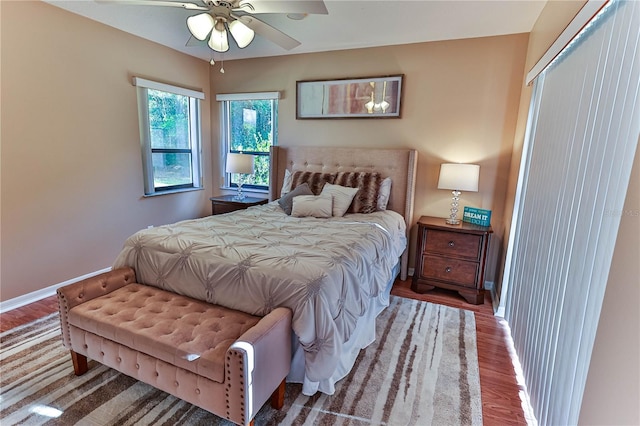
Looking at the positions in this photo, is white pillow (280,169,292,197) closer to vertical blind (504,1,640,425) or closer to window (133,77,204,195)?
window (133,77,204,195)

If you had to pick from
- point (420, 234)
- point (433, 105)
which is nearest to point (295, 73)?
point (433, 105)

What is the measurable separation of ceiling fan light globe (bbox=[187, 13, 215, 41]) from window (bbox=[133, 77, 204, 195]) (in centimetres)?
171

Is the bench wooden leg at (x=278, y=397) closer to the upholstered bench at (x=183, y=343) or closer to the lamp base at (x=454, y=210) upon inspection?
the upholstered bench at (x=183, y=343)

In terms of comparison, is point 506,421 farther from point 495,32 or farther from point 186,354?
point 495,32

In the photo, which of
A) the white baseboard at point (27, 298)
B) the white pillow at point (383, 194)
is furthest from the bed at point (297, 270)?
the white baseboard at point (27, 298)

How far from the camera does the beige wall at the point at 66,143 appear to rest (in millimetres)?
2578

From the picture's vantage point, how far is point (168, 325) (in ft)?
5.32

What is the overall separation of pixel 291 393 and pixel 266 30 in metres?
2.38

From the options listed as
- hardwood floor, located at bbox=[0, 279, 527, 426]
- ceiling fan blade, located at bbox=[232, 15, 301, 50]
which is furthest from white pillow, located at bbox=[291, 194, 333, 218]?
ceiling fan blade, located at bbox=[232, 15, 301, 50]

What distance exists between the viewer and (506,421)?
66.2 inches

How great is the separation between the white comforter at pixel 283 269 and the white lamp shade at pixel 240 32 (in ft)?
4.57

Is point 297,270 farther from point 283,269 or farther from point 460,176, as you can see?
point 460,176

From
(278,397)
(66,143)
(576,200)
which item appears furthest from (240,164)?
(576,200)

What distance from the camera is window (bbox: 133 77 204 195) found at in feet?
11.8
